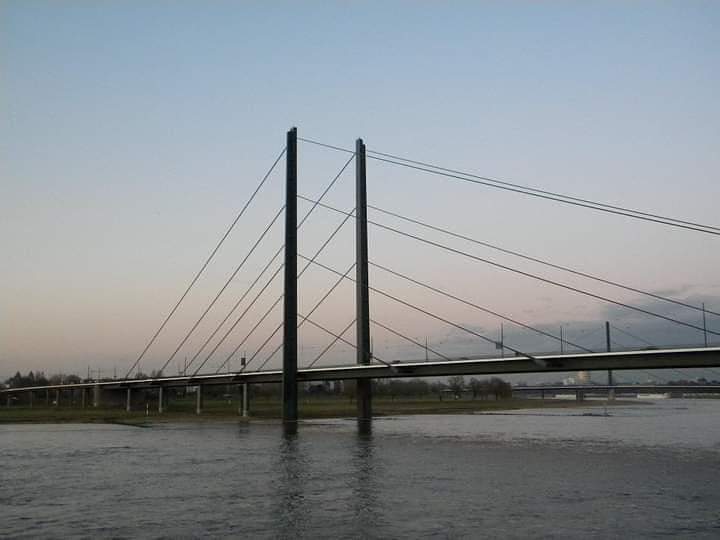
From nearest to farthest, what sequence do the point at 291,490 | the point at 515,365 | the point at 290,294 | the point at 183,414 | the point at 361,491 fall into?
1. the point at 361,491
2. the point at 291,490
3. the point at 515,365
4. the point at 290,294
5. the point at 183,414

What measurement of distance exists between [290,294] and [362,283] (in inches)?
240

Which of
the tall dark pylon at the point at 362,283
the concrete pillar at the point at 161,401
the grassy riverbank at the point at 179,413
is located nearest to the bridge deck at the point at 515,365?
the tall dark pylon at the point at 362,283

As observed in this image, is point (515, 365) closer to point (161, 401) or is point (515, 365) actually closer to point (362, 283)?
point (362, 283)

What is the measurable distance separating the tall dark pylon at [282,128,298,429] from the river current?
23.5 meters

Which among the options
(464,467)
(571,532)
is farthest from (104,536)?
(464,467)

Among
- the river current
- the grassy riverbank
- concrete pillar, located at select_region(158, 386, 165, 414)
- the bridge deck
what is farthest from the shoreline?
the river current

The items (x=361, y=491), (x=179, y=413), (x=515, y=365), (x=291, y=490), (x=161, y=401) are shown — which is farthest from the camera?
(x=161, y=401)

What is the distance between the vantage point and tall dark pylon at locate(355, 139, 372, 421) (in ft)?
219

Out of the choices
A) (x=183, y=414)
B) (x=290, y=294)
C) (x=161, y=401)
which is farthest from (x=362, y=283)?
(x=161, y=401)

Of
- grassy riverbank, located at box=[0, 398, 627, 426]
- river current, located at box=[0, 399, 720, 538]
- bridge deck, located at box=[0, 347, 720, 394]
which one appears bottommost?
grassy riverbank, located at box=[0, 398, 627, 426]

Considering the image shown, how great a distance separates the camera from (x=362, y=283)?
6750 centimetres

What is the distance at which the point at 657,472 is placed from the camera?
29203mm

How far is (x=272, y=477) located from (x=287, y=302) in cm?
3927

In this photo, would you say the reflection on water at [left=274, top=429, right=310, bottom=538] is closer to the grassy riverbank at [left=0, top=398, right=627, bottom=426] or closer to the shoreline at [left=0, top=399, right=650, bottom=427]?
the shoreline at [left=0, top=399, right=650, bottom=427]
